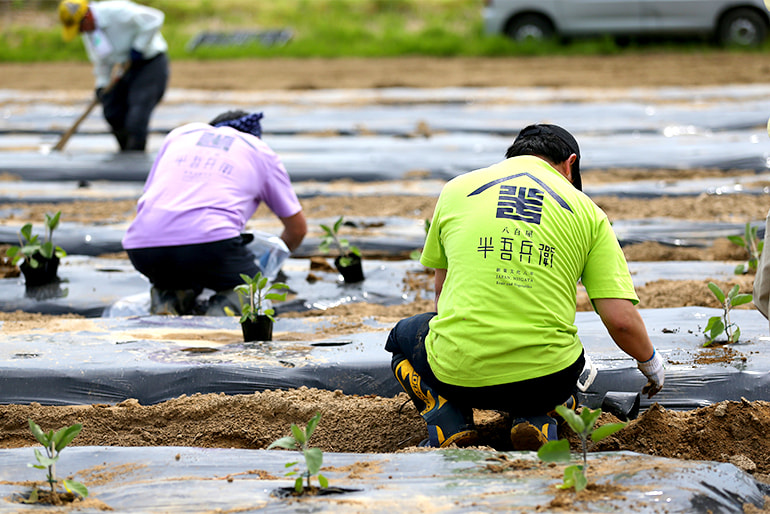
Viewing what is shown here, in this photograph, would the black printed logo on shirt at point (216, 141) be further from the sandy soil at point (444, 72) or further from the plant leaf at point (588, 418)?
the sandy soil at point (444, 72)

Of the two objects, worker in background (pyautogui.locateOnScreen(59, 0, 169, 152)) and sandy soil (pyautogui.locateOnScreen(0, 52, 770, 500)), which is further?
worker in background (pyautogui.locateOnScreen(59, 0, 169, 152))

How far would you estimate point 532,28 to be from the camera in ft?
39.8

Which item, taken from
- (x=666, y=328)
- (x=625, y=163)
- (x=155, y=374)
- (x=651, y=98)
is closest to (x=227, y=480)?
(x=155, y=374)

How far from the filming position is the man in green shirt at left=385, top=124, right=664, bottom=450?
7.75 feet

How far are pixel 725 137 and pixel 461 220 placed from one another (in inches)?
200

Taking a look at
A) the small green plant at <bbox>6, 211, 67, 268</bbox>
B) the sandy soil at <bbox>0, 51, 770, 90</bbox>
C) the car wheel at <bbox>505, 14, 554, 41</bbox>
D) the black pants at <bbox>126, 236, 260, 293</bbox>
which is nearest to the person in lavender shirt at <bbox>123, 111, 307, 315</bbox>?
the black pants at <bbox>126, 236, 260, 293</bbox>

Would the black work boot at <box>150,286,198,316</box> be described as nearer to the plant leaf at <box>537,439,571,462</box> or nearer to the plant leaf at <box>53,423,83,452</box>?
the plant leaf at <box>53,423,83,452</box>

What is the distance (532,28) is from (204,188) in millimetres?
9282

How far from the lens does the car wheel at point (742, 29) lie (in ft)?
37.5

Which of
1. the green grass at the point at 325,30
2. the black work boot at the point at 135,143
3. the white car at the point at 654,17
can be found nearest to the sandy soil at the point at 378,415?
the black work boot at the point at 135,143

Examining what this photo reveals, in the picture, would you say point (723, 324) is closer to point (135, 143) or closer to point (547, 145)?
point (547, 145)

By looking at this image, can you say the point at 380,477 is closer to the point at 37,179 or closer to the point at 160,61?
the point at 37,179

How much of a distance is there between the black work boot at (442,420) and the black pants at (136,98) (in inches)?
199

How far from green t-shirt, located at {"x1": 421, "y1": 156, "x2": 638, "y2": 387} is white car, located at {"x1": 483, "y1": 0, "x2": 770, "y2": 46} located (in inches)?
388
